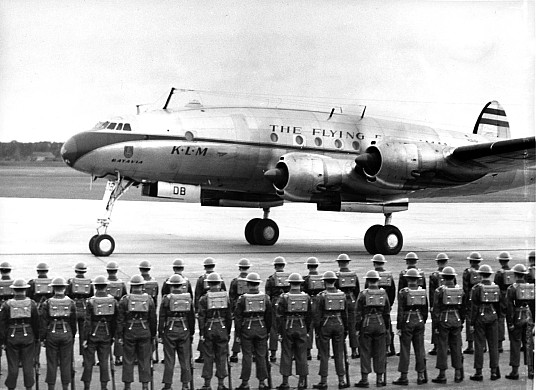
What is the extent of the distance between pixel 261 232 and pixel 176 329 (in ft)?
24.8

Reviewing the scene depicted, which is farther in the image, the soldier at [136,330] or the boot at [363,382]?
the boot at [363,382]

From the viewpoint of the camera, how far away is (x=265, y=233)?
14.5 meters

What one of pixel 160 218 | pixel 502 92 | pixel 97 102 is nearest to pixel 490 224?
pixel 502 92

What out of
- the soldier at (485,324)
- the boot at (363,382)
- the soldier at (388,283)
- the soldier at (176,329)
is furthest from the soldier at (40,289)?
the soldier at (485,324)

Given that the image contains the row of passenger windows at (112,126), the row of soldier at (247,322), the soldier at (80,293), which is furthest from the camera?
the row of passenger windows at (112,126)

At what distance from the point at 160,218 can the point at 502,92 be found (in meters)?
7.52

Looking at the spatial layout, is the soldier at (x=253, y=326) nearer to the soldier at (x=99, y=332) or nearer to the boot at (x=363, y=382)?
the boot at (x=363, y=382)

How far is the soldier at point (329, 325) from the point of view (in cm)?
737

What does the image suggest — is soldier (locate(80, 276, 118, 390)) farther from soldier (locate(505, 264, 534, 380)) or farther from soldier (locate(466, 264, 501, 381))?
soldier (locate(505, 264, 534, 380))

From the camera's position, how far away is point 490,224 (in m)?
13.3

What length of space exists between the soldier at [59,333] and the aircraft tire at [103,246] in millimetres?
5398

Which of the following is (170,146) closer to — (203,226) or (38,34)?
(203,226)

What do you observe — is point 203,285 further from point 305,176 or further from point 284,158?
point 284,158

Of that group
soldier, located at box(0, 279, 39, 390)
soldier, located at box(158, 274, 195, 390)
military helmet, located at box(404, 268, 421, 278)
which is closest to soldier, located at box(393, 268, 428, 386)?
military helmet, located at box(404, 268, 421, 278)
